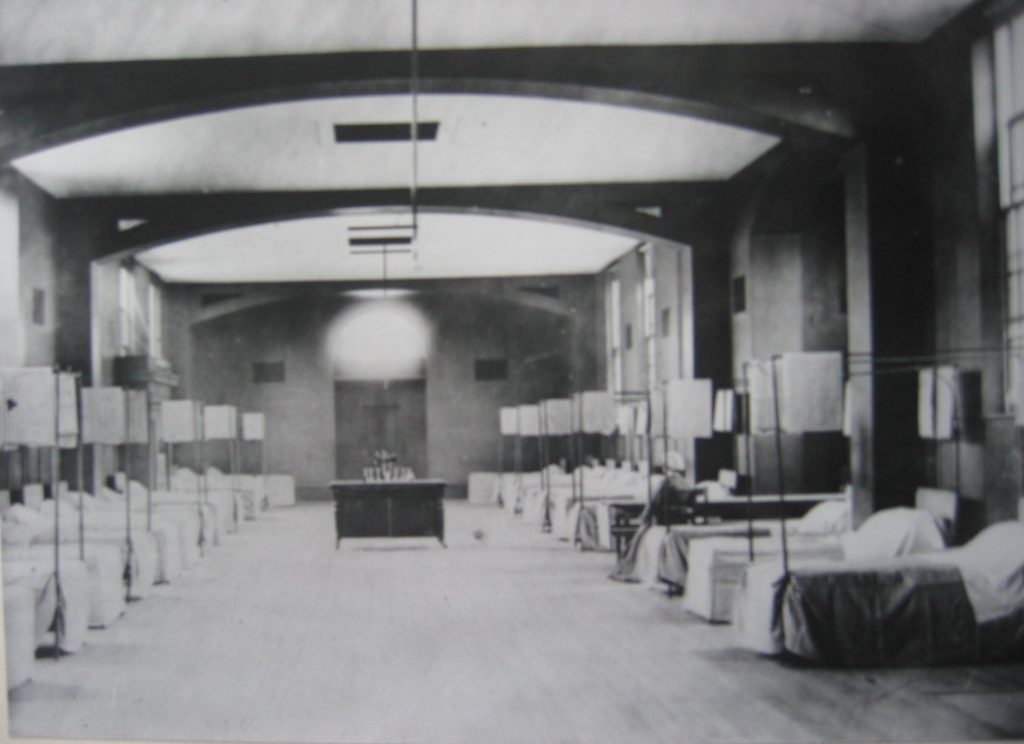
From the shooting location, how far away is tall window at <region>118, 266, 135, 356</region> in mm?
16641

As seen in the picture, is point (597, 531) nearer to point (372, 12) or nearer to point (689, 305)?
point (689, 305)

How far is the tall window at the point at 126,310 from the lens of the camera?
655 inches

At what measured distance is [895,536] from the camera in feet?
26.2

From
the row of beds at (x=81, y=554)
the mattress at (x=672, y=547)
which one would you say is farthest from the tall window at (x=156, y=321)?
the mattress at (x=672, y=547)

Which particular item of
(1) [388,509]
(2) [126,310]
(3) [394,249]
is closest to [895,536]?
(1) [388,509]

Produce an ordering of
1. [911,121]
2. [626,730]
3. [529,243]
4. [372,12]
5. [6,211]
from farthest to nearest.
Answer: [529,243] < [6,211] < [911,121] < [372,12] < [626,730]

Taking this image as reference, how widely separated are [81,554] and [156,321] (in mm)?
12023

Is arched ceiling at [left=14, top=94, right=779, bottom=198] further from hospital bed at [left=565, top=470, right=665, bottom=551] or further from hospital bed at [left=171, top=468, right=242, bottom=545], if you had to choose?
hospital bed at [left=171, top=468, right=242, bottom=545]

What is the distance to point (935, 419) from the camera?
798 centimetres

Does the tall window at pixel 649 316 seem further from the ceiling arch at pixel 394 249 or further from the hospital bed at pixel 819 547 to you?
the hospital bed at pixel 819 547

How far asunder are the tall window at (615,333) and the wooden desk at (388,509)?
22.4ft

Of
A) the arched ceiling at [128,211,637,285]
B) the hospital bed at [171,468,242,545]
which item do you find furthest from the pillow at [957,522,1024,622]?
the hospital bed at [171,468,242,545]

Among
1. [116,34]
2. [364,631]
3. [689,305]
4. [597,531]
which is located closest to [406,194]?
[689,305]

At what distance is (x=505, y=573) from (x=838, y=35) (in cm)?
573
